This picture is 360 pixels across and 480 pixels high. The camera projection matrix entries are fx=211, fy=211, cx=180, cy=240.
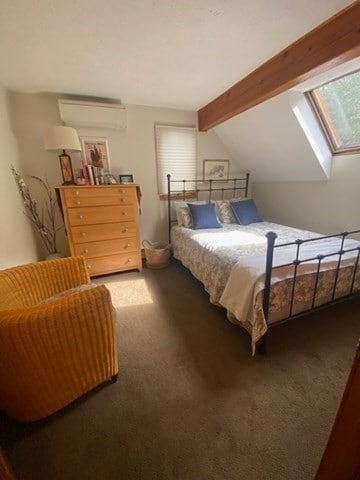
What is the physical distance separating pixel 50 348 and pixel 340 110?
3263 millimetres

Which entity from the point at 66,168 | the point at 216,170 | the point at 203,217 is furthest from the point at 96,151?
the point at 216,170

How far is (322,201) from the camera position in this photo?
2719mm

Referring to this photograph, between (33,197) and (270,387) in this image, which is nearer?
(270,387)

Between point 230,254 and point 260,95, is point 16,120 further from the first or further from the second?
point 230,254

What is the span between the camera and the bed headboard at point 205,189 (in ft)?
11.0

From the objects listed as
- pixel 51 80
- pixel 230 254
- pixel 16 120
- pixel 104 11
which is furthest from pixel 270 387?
pixel 16 120

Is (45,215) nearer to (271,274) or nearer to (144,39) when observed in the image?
(144,39)

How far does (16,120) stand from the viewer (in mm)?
2428

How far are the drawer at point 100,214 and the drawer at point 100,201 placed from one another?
0.15ft

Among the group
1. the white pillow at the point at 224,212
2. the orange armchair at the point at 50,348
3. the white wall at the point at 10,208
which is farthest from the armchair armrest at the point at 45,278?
the white pillow at the point at 224,212

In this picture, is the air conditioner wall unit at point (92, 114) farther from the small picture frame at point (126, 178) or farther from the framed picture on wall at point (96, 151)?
the small picture frame at point (126, 178)

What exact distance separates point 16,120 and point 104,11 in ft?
5.97

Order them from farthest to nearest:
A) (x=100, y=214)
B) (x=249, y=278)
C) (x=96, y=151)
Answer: (x=96, y=151), (x=100, y=214), (x=249, y=278)

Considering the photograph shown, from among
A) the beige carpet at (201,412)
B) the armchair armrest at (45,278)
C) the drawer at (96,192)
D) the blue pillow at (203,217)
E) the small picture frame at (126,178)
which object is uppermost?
the small picture frame at (126,178)
